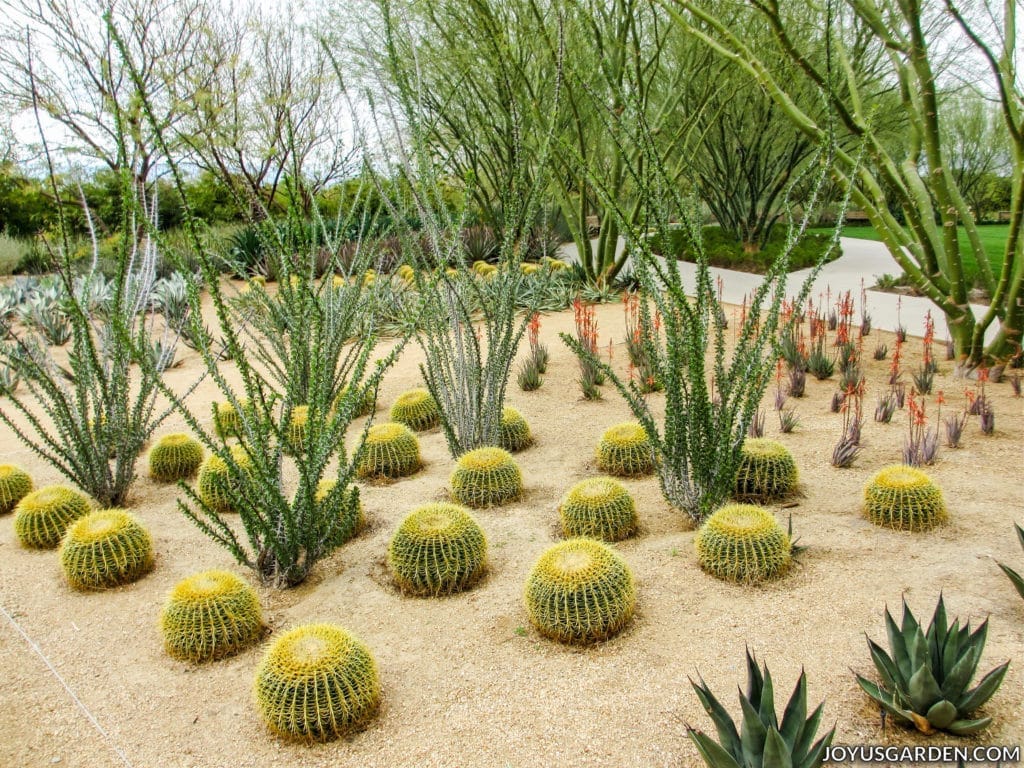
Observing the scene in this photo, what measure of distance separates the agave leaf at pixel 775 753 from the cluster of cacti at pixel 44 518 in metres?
3.68

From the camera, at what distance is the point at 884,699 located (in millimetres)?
2492

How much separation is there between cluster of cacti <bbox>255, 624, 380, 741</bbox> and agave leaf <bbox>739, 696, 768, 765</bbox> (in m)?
1.25

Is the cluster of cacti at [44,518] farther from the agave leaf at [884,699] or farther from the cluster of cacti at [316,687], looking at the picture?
the agave leaf at [884,699]

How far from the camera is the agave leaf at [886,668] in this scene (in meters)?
2.50

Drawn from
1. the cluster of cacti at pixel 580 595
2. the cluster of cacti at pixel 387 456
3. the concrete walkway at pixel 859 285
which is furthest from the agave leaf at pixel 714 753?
the concrete walkway at pixel 859 285

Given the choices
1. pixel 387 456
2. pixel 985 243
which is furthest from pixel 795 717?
pixel 985 243

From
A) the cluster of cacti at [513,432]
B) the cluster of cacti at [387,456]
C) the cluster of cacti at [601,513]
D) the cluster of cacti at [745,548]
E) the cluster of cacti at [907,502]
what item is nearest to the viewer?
the cluster of cacti at [745,548]

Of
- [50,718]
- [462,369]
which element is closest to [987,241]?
[462,369]

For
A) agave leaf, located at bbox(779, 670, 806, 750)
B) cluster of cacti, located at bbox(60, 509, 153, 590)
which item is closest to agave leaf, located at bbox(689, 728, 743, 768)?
agave leaf, located at bbox(779, 670, 806, 750)

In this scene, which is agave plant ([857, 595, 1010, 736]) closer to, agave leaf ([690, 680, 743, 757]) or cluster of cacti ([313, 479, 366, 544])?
agave leaf ([690, 680, 743, 757])

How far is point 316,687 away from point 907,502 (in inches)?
109

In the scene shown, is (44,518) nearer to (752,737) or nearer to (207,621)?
(207,621)

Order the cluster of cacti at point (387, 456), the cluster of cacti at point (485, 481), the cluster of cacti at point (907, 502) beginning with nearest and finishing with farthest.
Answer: the cluster of cacti at point (907, 502) → the cluster of cacti at point (485, 481) → the cluster of cacti at point (387, 456)

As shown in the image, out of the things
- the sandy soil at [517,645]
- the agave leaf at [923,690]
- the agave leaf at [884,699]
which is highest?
the agave leaf at [923,690]
